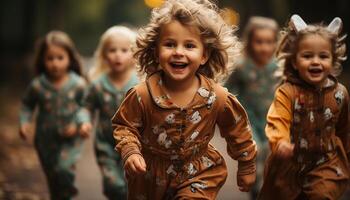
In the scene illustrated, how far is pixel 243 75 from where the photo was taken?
966cm

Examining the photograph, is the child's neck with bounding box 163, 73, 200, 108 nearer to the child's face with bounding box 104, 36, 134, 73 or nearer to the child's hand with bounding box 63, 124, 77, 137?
the child's face with bounding box 104, 36, 134, 73

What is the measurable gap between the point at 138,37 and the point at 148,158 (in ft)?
3.27

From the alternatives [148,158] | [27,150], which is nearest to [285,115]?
[148,158]

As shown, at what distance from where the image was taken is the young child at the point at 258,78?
9.42 m

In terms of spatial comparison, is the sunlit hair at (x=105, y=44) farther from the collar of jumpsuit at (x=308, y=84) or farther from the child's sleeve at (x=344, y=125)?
the child's sleeve at (x=344, y=125)

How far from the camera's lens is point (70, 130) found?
27.1 feet

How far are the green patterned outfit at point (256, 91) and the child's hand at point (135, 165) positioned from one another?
441 cm

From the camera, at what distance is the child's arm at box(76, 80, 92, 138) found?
757 centimetres

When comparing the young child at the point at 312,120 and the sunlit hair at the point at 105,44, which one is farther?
the sunlit hair at the point at 105,44

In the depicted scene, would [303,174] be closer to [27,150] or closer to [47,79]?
[47,79]

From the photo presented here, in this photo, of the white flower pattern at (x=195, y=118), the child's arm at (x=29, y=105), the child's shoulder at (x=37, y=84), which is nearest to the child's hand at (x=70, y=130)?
the child's arm at (x=29, y=105)

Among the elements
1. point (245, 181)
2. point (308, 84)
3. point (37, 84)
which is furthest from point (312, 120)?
point (37, 84)

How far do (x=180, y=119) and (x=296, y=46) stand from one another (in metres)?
1.27

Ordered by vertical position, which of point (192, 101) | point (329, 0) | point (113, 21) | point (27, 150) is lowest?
point (113, 21)
